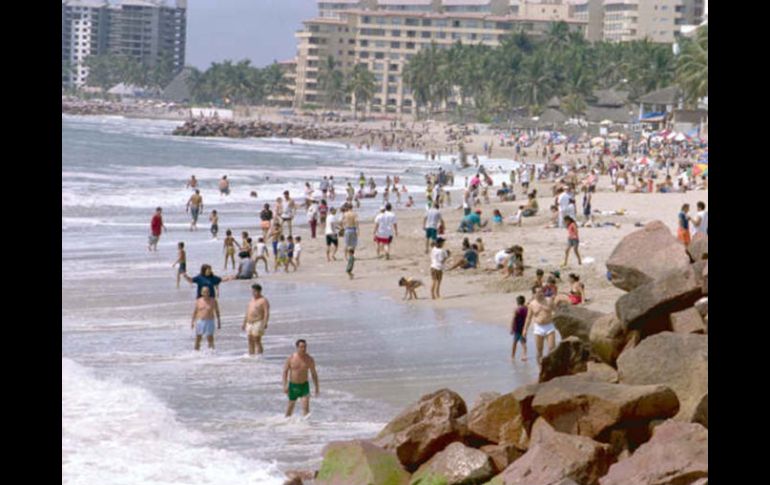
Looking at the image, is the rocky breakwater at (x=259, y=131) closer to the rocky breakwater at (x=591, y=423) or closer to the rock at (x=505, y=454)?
the rocky breakwater at (x=591, y=423)

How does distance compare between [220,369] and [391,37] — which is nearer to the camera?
[220,369]

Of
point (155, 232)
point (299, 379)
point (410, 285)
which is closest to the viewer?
point (299, 379)

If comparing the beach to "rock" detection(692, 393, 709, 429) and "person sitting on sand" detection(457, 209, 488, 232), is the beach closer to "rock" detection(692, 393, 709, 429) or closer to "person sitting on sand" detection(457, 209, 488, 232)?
"person sitting on sand" detection(457, 209, 488, 232)

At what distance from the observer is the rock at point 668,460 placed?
24.5 ft

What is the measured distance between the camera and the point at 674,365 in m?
9.12

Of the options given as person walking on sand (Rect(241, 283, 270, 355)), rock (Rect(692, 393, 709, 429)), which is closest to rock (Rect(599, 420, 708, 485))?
rock (Rect(692, 393, 709, 429))

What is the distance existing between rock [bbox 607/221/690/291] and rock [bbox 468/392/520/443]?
2.85m

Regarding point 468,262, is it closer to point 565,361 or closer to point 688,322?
point 565,361

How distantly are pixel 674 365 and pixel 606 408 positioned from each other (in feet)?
2.47

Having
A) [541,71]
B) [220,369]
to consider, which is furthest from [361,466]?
[541,71]

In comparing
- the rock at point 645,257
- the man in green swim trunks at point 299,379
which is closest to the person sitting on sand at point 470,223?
the rock at point 645,257

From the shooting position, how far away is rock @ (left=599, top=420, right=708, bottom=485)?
746 cm
